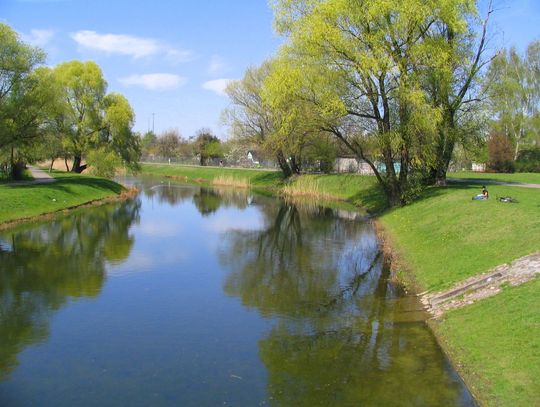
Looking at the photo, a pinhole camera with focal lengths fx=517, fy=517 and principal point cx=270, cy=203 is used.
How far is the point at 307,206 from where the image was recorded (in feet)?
142

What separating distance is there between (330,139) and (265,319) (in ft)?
139

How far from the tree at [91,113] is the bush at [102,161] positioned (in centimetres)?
118

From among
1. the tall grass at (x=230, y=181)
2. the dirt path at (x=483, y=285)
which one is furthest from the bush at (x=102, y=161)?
the dirt path at (x=483, y=285)

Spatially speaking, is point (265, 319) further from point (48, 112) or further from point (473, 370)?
point (48, 112)

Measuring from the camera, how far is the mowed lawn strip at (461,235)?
15336mm

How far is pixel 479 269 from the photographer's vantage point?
1486 centimetres

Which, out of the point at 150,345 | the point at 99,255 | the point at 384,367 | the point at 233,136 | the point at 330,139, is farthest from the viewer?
the point at 233,136

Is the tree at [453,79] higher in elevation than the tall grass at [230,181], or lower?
higher

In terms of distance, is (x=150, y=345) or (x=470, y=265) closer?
(x=150, y=345)

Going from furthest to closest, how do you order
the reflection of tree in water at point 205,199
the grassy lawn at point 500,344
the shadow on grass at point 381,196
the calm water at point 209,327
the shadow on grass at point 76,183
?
1. the reflection of tree in water at point 205,199
2. the shadow on grass at point 76,183
3. the shadow on grass at point 381,196
4. the calm water at point 209,327
5. the grassy lawn at point 500,344

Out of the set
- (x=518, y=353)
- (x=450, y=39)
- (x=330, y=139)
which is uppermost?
(x=450, y=39)

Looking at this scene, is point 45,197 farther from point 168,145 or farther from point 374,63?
point 168,145

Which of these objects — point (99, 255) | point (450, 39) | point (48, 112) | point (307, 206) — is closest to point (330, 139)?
point (307, 206)

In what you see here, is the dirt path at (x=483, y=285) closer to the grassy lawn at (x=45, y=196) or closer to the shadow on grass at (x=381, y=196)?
the shadow on grass at (x=381, y=196)
